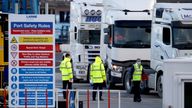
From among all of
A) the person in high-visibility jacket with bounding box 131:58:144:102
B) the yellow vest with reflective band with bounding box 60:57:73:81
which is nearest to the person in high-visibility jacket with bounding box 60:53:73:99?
the yellow vest with reflective band with bounding box 60:57:73:81

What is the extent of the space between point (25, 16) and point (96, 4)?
57.8ft

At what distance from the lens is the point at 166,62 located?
739 cm

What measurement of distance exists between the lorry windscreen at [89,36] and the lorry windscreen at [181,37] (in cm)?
926

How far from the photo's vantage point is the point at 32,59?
14391 mm

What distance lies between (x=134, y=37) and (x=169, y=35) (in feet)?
11.9

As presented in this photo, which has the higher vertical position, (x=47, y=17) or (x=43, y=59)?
(x=47, y=17)

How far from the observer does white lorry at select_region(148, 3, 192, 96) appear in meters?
22.9

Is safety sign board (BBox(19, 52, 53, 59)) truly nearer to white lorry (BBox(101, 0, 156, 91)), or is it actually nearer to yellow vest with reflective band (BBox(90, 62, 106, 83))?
yellow vest with reflective band (BBox(90, 62, 106, 83))

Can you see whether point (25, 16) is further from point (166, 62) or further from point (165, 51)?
point (165, 51)

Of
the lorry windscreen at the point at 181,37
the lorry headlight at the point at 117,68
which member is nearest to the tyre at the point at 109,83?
the lorry headlight at the point at 117,68

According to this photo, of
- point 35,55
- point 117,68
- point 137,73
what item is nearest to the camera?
point 35,55

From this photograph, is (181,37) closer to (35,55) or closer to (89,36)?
(89,36)

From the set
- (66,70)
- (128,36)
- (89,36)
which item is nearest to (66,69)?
(66,70)

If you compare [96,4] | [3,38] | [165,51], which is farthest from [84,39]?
[3,38]
